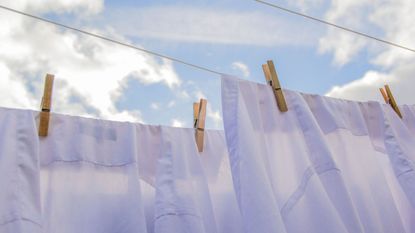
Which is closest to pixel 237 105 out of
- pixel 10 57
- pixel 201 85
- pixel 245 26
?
pixel 201 85

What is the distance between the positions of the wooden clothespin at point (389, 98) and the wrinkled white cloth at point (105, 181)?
0.55 metres

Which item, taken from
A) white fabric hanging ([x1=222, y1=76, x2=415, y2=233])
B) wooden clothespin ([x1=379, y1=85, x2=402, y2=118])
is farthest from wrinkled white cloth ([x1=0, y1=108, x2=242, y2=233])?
wooden clothespin ([x1=379, y1=85, x2=402, y2=118])

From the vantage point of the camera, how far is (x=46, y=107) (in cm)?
81

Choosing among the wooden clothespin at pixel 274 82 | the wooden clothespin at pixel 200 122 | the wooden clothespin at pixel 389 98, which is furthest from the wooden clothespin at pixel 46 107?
the wooden clothespin at pixel 389 98

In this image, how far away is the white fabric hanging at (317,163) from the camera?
0.68 meters

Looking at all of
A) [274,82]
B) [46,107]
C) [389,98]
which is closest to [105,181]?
[46,107]

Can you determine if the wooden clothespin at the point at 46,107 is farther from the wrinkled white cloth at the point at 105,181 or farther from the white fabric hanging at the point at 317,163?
the white fabric hanging at the point at 317,163

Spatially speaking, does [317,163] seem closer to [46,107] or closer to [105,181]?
[105,181]

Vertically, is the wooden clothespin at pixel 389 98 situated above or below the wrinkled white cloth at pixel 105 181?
above

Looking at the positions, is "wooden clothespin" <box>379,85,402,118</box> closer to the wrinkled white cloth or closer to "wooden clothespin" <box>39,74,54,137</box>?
the wrinkled white cloth

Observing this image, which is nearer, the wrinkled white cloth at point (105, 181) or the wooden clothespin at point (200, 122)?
the wrinkled white cloth at point (105, 181)

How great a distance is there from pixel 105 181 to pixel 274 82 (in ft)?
1.47

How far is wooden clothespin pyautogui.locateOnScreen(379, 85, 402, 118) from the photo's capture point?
1.07 m

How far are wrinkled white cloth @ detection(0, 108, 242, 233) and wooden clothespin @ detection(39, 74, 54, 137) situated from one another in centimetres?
2
